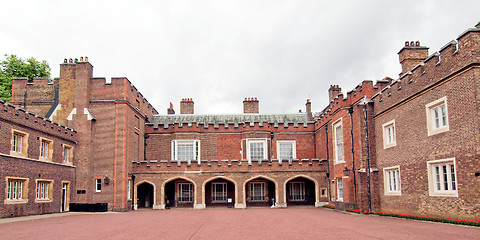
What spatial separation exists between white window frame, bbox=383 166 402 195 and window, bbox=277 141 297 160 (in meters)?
11.9

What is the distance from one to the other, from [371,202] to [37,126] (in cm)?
1699

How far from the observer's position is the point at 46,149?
21156 millimetres

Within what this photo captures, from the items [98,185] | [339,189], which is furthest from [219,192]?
[339,189]

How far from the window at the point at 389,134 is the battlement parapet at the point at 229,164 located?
28.5 feet

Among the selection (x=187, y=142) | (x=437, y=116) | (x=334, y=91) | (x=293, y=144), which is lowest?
(x=437, y=116)

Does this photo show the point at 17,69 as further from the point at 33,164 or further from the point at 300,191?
the point at 300,191

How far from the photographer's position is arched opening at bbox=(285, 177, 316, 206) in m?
28.2

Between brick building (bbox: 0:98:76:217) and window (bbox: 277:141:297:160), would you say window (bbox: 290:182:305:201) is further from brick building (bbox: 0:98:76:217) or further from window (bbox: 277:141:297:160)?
brick building (bbox: 0:98:76:217)

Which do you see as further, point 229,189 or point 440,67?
point 229,189

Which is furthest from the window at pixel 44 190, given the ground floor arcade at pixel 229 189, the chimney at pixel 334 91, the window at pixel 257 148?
the chimney at pixel 334 91

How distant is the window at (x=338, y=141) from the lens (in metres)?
22.9

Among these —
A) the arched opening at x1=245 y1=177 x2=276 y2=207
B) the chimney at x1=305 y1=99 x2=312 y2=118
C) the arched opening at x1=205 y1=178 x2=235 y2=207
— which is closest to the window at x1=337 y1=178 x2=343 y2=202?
the arched opening at x1=245 y1=177 x2=276 y2=207

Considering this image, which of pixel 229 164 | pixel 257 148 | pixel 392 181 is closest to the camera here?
pixel 392 181

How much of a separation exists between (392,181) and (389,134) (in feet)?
7.03
